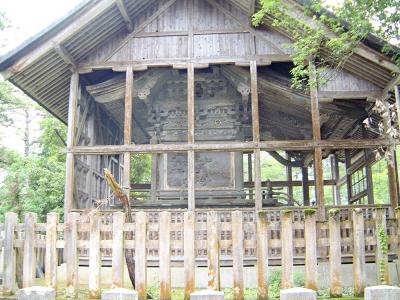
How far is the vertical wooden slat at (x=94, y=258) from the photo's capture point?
608 cm

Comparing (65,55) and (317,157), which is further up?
(65,55)

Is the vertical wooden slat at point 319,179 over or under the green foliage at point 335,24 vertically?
under

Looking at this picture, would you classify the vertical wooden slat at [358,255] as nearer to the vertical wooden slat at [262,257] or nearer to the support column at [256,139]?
the vertical wooden slat at [262,257]

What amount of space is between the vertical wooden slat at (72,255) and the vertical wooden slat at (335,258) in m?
3.24

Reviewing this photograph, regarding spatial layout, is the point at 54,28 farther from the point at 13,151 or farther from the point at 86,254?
the point at 13,151

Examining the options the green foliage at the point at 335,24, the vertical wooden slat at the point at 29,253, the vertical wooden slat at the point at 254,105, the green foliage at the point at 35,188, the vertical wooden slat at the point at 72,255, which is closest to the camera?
the vertical wooden slat at the point at 72,255

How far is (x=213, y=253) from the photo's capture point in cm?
599

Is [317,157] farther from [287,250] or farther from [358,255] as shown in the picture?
[287,250]

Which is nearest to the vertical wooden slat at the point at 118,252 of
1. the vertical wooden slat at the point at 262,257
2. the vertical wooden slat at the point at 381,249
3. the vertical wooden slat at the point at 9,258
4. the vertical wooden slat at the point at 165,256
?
the vertical wooden slat at the point at 165,256

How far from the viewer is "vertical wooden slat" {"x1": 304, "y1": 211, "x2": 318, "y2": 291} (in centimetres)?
590

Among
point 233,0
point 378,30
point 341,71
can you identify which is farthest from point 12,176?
point 378,30

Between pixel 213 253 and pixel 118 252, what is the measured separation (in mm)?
1203

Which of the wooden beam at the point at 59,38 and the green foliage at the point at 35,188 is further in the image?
the green foliage at the point at 35,188

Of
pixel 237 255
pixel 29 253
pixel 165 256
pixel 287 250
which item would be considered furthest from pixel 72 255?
pixel 287 250
